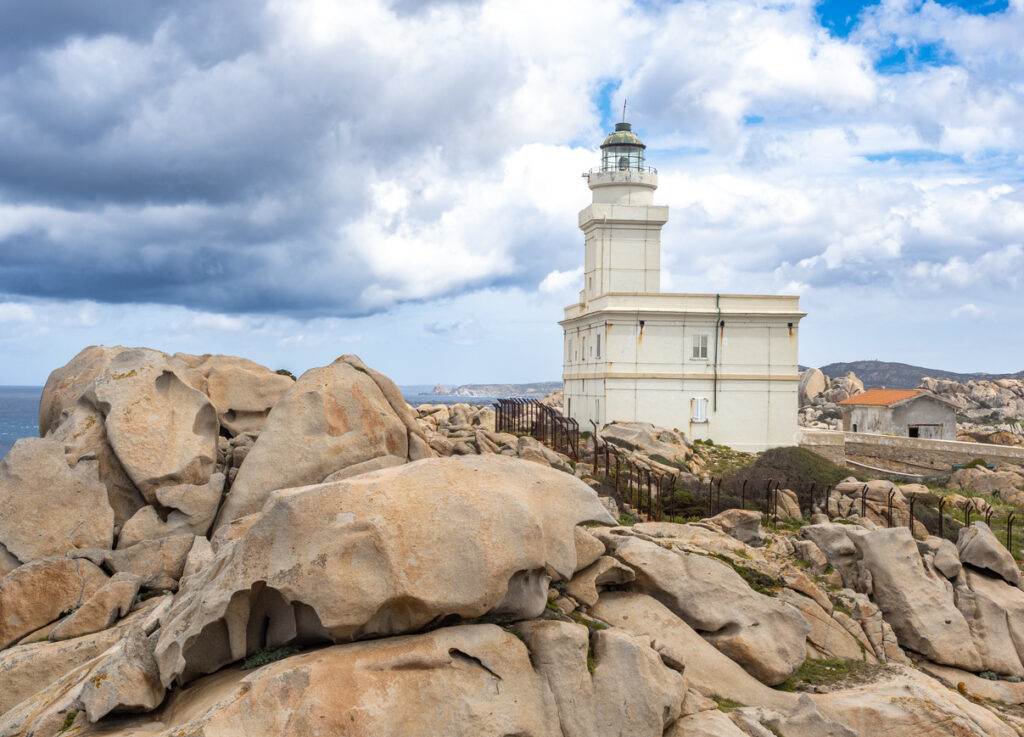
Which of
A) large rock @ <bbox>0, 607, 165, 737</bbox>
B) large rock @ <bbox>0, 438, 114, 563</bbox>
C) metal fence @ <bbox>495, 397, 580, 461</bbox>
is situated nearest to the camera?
large rock @ <bbox>0, 607, 165, 737</bbox>

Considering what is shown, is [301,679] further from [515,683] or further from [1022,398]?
[1022,398]

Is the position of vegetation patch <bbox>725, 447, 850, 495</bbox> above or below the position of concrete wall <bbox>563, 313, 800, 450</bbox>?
below

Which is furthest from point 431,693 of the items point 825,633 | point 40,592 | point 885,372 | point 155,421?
point 885,372

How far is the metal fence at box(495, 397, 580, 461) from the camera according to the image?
31094 mm

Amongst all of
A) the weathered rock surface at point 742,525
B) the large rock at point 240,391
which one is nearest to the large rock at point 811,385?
the weathered rock surface at point 742,525

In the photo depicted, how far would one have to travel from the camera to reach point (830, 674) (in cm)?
1373

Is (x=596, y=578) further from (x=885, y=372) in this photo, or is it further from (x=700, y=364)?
(x=885, y=372)

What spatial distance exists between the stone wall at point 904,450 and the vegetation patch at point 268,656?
120ft

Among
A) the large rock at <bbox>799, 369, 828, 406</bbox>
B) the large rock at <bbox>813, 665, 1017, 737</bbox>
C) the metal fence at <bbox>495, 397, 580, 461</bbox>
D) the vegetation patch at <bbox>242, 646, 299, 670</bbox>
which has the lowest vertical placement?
the large rock at <bbox>813, 665, 1017, 737</bbox>

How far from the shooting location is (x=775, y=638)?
13547 millimetres

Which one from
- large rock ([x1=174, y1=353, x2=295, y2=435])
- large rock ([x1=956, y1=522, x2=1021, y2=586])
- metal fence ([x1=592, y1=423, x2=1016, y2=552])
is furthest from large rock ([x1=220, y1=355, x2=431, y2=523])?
large rock ([x1=956, y1=522, x2=1021, y2=586])

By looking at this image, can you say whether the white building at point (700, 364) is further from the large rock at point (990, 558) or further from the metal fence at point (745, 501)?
the large rock at point (990, 558)

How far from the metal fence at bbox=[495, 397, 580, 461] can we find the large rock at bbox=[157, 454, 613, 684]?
1813 cm

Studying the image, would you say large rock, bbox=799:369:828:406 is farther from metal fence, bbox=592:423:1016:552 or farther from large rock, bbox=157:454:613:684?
large rock, bbox=157:454:613:684
